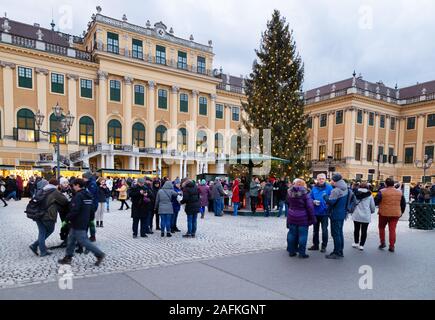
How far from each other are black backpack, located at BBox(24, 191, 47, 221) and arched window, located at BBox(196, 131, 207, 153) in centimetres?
3633

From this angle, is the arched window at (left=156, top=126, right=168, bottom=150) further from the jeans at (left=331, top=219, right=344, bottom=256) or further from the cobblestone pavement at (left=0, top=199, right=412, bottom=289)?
the jeans at (left=331, top=219, right=344, bottom=256)

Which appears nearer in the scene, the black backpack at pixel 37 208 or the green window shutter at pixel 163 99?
the black backpack at pixel 37 208

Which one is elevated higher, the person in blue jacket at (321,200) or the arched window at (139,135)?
the arched window at (139,135)

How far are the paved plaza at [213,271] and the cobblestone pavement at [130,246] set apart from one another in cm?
2

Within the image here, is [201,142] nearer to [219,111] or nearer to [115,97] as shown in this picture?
[219,111]

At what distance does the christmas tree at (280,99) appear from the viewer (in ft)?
61.3

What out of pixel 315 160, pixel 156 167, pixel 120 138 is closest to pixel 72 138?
pixel 120 138

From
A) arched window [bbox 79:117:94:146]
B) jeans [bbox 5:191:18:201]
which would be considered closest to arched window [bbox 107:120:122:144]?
arched window [bbox 79:117:94:146]

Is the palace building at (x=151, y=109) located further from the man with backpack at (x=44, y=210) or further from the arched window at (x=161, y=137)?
the man with backpack at (x=44, y=210)

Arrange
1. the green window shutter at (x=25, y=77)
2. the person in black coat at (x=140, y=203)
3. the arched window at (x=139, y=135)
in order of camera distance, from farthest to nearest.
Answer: the arched window at (x=139, y=135)
the green window shutter at (x=25, y=77)
the person in black coat at (x=140, y=203)

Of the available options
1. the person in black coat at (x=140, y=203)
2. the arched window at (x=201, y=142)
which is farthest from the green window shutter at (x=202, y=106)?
the person in black coat at (x=140, y=203)

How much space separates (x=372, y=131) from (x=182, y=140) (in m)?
30.8

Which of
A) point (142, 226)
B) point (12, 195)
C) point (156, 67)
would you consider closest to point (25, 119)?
point (156, 67)

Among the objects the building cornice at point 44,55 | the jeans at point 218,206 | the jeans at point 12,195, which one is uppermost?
the building cornice at point 44,55
